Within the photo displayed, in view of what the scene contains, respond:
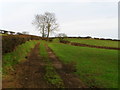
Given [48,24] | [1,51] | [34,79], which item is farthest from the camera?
[48,24]

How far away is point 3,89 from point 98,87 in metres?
4.70

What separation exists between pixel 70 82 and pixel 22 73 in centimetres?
387

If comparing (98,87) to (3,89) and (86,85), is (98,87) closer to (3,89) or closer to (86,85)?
(86,85)

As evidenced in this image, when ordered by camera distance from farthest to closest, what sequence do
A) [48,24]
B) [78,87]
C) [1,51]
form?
[48,24], [1,51], [78,87]

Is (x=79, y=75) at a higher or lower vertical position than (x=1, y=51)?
lower

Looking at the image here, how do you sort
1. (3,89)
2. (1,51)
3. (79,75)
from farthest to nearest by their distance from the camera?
(1,51), (79,75), (3,89)

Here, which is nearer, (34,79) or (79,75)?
(34,79)

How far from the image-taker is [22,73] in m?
13.5

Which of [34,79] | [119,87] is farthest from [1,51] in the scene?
[119,87]

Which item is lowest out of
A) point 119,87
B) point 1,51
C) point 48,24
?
point 119,87

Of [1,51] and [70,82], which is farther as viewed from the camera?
[1,51]

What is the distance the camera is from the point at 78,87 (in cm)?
1014

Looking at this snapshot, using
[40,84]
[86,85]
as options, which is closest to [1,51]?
[40,84]

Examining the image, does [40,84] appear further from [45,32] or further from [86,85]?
[45,32]
